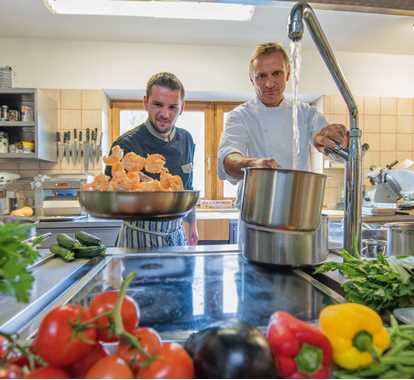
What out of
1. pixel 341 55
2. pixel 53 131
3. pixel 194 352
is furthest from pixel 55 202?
pixel 341 55

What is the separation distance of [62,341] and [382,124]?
3.37 meters

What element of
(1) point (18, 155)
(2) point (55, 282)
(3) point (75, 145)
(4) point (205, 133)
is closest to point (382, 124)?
(4) point (205, 133)

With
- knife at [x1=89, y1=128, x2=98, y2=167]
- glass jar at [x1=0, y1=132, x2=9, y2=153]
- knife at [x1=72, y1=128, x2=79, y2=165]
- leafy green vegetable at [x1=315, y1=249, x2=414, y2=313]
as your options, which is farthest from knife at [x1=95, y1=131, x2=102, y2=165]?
leafy green vegetable at [x1=315, y1=249, x2=414, y2=313]

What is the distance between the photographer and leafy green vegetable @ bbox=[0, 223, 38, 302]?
36 cm

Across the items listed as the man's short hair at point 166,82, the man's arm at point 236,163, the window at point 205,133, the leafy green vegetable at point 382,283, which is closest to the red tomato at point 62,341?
the leafy green vegetable at point 382,283

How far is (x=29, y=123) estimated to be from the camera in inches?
101

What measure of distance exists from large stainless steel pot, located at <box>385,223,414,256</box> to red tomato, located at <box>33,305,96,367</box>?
32.6 inches

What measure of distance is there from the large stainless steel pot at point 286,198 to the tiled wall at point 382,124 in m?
2.55

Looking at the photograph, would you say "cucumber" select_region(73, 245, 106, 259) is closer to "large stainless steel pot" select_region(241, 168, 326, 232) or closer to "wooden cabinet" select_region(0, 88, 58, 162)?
"large stainless steel pot" select_region(241, 168, 326, 232)

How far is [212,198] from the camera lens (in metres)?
3.42

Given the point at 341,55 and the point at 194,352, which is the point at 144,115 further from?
the point at 194,352

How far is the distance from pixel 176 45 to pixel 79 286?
2660 millimetres

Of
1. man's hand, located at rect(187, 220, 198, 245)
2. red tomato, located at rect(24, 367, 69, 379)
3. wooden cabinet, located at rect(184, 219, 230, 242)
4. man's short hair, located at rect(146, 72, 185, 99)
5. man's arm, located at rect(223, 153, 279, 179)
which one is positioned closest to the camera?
red tomato, located at rect(24, 367, 69, 379)

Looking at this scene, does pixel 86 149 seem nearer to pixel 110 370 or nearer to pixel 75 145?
pixel 75 145
